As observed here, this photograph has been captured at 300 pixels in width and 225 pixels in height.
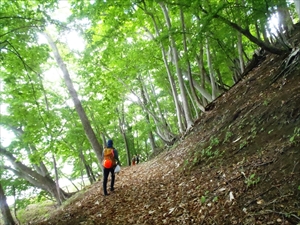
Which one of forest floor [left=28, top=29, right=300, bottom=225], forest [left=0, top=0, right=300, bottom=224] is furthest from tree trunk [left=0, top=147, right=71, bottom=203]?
forest floor [left=28, top=29, right=300, bottom=225]

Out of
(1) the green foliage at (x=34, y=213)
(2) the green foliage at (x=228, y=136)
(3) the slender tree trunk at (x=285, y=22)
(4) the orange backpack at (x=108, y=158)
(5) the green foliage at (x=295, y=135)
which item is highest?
(3) the slender tree trunk at (x=285, y=22)

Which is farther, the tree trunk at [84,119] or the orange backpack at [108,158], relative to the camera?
the tree trunk at [84,119]

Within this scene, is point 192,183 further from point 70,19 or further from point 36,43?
point 70,19

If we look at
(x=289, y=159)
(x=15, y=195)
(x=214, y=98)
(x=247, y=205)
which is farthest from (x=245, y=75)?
(x=15, y=195)

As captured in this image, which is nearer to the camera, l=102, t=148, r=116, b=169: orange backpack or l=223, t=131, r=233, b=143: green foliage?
l=223, t=131, r=233, b=143: green foliage

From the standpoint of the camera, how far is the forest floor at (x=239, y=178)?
329 centimetres

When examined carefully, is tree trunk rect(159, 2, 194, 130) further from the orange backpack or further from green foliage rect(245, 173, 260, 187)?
green foliage rect(245, 173, 260, 187)

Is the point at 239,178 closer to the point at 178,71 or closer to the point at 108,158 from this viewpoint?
the point at 108,158

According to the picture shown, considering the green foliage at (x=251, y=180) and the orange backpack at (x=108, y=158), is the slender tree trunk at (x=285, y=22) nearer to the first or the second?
the green foliage at (x=251, y=180)

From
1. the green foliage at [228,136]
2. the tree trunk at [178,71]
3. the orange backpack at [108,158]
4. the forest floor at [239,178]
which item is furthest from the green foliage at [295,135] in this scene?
the tree trunk at [178,71]

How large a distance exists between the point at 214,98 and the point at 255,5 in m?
4.86

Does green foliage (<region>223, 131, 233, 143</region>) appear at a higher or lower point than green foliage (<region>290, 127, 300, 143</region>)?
higher

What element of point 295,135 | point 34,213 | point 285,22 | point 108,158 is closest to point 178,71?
point 285,22

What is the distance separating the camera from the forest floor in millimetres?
3286
